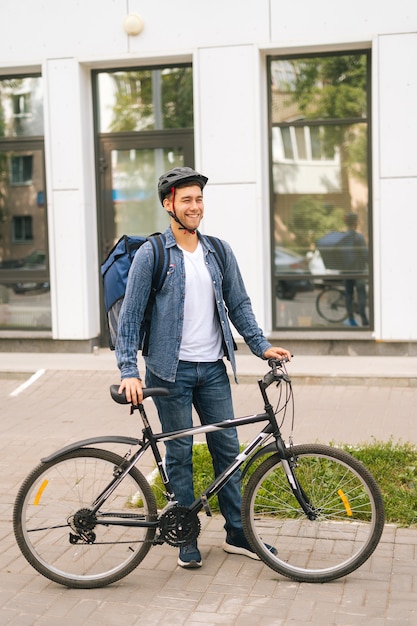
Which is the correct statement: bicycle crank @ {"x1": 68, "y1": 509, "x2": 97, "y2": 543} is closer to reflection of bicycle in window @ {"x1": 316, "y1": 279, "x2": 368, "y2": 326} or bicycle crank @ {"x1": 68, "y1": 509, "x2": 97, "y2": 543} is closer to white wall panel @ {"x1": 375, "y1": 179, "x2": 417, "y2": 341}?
white wall panel @ {"x1": 375, "y1": 179, "x2": 417, "y2": 341}

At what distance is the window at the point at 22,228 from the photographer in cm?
1318

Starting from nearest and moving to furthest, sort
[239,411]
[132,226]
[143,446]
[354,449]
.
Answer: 1. [143,446]
2. [354,449]
3. [239,411]
4. [132,226]

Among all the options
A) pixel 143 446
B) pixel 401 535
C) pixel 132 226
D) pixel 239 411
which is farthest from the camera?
pixel 132 226

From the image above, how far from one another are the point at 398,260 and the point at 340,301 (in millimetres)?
991

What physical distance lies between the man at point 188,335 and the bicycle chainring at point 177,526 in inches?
6.3

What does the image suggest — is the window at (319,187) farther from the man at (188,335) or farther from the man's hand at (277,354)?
the man's hand at (277,354)

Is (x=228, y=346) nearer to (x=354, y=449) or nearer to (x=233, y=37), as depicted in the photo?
(x=354, y=449)

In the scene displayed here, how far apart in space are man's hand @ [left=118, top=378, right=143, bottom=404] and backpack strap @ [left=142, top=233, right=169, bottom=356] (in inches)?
13.9

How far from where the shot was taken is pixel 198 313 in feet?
16.9

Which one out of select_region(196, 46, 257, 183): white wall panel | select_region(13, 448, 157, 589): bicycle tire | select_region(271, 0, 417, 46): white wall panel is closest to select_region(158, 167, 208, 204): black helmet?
select_region(13, 448, 157, 589): bicycle tire

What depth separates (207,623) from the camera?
176 inches

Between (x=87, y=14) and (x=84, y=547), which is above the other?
(x=87, y=14)

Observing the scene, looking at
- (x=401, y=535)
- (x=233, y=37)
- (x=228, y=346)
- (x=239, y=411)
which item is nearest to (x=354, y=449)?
(x=401, y=535)

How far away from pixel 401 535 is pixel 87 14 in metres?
8.67
